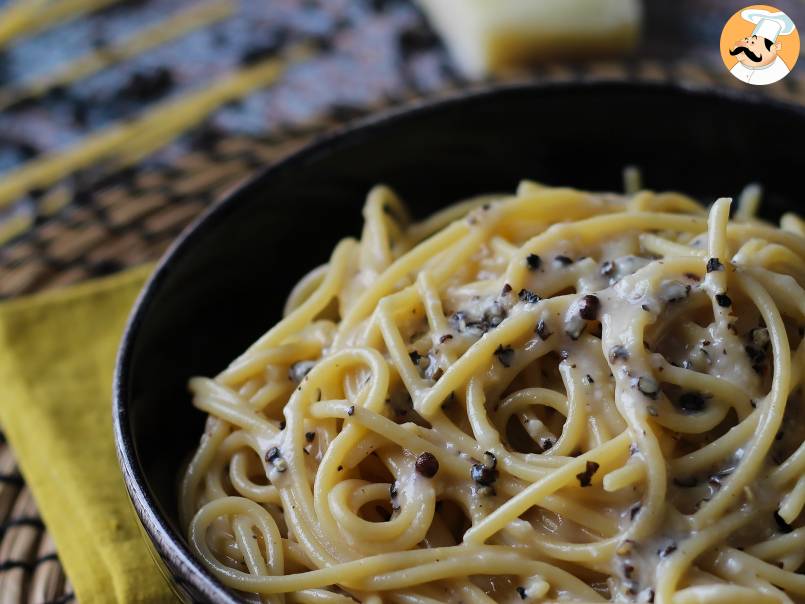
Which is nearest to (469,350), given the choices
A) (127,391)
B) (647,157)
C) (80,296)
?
(127,391)

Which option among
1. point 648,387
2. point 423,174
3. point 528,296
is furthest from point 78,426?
point 648,387

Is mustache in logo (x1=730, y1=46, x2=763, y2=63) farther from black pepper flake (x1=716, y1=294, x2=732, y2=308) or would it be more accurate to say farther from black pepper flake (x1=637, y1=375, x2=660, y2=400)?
black pepper flake (x1=637, y1=375, x2=660, y2=400)

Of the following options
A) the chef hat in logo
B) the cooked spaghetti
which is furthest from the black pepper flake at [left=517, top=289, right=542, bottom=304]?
the chef hat in logo

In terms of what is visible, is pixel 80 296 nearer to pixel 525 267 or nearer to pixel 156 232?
pixel 156 232

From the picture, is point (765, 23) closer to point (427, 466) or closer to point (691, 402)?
point (691, 402)

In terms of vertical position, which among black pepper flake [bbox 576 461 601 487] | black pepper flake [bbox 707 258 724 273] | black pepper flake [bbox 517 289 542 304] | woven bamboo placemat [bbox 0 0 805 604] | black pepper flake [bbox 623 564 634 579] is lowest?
black pepper flake [bbox 623 564 634 579]

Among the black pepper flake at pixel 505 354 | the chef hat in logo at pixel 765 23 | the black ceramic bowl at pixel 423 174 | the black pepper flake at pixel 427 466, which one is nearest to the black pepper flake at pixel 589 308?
the black pepper flake at pixel 505 354

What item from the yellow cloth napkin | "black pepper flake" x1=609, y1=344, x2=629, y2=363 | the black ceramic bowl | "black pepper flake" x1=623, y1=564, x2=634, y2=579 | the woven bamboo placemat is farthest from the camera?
the woven bamboo placemat
